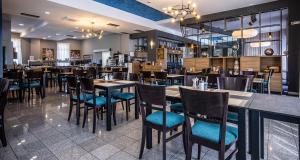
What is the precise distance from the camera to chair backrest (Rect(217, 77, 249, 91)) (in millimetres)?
2695

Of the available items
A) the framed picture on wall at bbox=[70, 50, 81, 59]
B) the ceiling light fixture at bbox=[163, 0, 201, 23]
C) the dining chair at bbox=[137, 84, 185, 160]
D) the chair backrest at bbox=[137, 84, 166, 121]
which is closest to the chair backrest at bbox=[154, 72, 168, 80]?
the ceiling light fixture at bbox=[163, 0, 201, 23]

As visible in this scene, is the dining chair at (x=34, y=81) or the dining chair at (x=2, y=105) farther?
the dining chair at (x=34, y=81)

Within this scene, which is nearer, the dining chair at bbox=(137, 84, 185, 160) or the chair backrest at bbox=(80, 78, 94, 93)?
the dining chair at bbox=(137, 84, 185, 160)

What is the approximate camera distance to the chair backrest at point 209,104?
4.69 feet

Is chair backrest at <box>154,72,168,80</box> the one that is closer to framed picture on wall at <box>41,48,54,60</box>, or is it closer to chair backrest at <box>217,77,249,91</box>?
chair backrest at <box>217,77,249,91</box>

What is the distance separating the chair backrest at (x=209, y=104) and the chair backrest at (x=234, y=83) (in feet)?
4.70

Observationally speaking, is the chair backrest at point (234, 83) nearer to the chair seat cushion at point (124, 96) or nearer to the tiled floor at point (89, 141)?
the tiled floor at point (89, 141)

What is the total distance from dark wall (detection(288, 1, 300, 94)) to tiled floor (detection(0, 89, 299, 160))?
3.96 metres

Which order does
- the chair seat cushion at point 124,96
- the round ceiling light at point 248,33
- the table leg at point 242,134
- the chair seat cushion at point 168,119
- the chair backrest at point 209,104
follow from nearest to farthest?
the chair backrest at point 209,104 → the table leg at point 242,134 → the chair seat cushion at point 168,119 → the chair seat cushion at point 124,96 → the round ceiling light at point 248,33

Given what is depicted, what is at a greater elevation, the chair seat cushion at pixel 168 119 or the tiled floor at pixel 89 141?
the chair seat cushion at pixel 168 119

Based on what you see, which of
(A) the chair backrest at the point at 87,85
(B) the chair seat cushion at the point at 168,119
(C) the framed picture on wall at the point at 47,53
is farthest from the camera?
(C) the framed picture on wall at the point at 47,53

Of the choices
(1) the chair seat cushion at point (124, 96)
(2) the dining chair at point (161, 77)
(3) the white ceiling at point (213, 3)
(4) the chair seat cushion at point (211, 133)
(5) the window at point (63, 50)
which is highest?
(3) the white ceiling at point (213, 3)

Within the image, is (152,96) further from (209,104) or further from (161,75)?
(161,75)

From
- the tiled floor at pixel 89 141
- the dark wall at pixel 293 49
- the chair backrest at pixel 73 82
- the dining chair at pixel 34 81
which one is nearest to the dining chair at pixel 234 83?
the tiled floor at pixel 89 141
